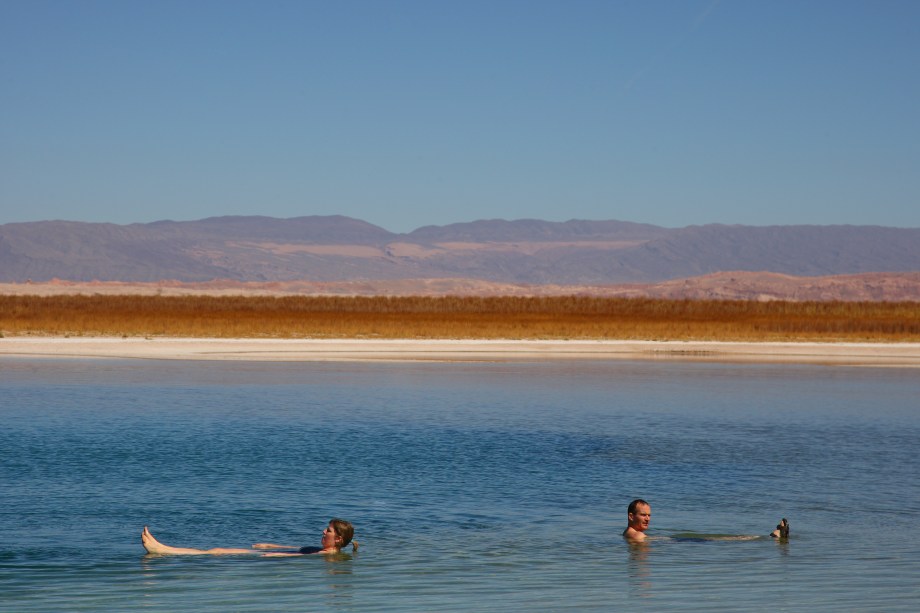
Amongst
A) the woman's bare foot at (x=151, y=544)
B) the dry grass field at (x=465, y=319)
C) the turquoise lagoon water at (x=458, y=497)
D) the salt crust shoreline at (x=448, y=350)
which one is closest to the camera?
the turquoise lagoon water at (x=458, y=497)

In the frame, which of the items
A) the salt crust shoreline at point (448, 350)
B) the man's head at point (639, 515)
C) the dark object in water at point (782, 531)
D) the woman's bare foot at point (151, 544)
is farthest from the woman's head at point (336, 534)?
the salt crust shoreline at point (448, 350)

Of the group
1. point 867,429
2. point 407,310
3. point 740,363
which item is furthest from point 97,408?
point 407,310

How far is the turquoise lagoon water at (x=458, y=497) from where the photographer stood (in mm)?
12977

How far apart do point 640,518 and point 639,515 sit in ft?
0.15

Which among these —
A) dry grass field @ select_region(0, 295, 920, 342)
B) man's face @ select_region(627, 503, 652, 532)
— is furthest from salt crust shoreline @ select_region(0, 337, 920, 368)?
man's face @ select_region(627, 503, 652, 532)

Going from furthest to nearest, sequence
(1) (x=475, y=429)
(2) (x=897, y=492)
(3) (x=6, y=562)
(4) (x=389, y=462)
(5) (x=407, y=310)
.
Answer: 1. (5) (x=407, y=310)
2. (1) (x=475, y=429)
3. (4) (x=389, y=462)
4. (2) (x=897, y=492)
5. (3) (x=6, y=562)

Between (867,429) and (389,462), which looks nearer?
(389,462)

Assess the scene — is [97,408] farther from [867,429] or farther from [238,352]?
[238,352]

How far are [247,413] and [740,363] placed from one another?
1024 inches

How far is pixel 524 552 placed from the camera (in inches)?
580

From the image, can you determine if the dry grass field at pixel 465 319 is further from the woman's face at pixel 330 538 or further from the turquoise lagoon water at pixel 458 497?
the woman's face at pixel 330 538

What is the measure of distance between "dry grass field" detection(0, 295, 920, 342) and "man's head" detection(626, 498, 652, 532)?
45887 millimetres

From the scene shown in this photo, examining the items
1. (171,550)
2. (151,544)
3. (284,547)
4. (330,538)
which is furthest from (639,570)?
(151,544)

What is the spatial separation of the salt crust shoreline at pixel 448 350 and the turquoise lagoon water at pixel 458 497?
15.3 meters
